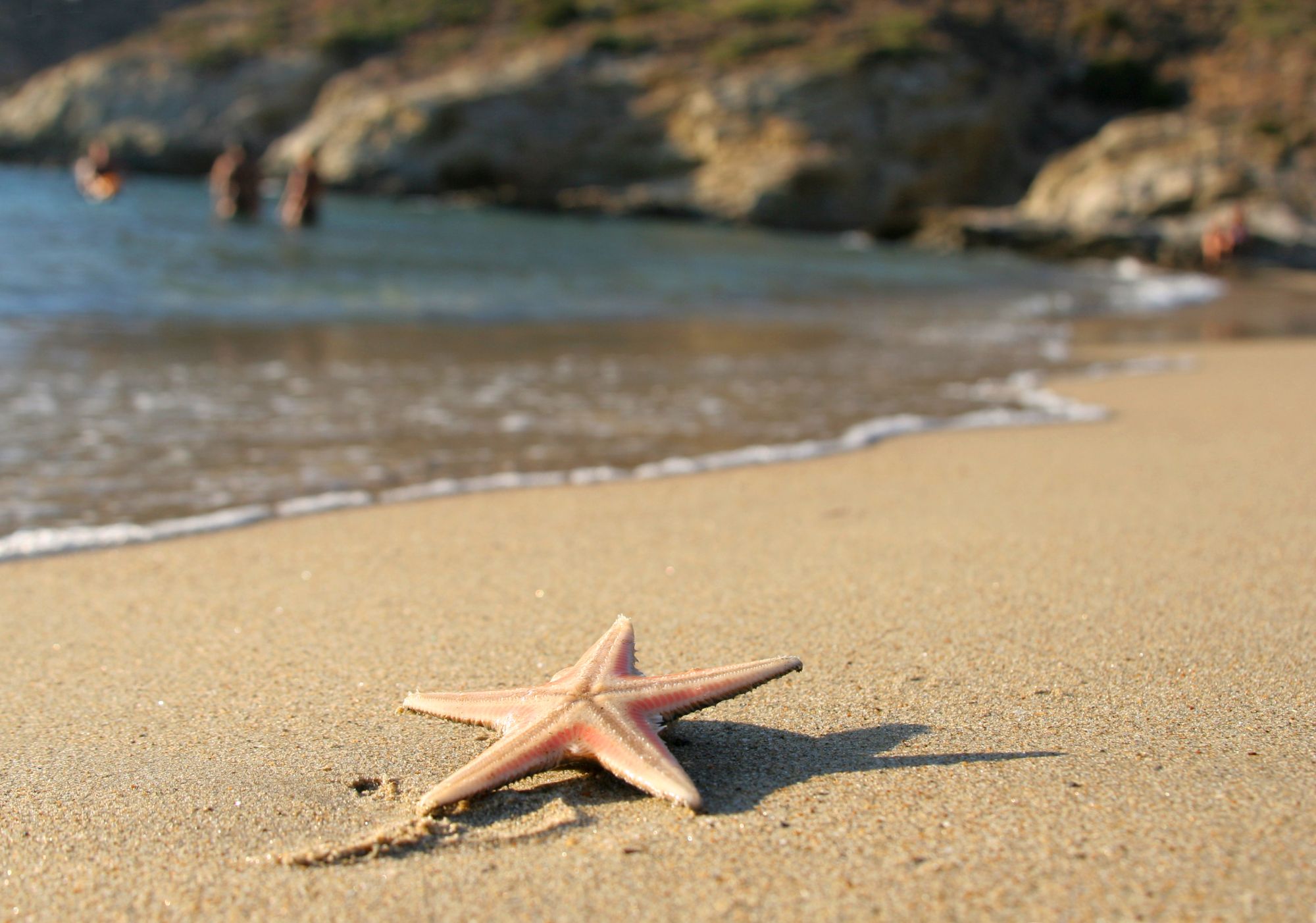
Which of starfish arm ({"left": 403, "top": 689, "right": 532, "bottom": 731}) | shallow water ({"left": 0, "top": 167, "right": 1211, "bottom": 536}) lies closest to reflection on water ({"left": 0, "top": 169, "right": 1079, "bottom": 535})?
shallow water ({"left": 0, "top": 167, "right": 1211, "bottom": 536})

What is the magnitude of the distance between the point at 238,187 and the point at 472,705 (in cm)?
2229

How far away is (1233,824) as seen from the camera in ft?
6.25

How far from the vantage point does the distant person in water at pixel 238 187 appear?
22.3 meters

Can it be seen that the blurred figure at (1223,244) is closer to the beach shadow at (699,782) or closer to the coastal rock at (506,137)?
the coastal rock at (506,137)

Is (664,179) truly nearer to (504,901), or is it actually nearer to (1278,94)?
(1278,94)

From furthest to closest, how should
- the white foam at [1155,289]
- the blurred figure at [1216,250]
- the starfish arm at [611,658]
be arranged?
1. the blurred figure at [1216,250]
2. the white foam at [1155,289]
3. the starfish arm at [611,658]

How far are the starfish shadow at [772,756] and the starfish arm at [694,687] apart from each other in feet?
0.39

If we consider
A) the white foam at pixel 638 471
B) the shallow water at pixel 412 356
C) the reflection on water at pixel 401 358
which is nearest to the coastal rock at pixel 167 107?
the shallow water at pixel 412 356

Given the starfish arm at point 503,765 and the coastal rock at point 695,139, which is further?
the coastal rock at point 695,139

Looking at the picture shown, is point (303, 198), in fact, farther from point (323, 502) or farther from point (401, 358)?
point (323, 502)

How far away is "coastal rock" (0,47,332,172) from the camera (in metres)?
43.9

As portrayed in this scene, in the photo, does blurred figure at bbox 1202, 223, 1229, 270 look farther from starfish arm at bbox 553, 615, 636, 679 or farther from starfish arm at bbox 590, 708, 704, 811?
starfish arm at bbox 590, 708, 704, 811

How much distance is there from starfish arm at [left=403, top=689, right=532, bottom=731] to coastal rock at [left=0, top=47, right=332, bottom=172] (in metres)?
45.2

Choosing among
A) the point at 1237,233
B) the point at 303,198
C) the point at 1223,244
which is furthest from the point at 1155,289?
the point at 303,198
